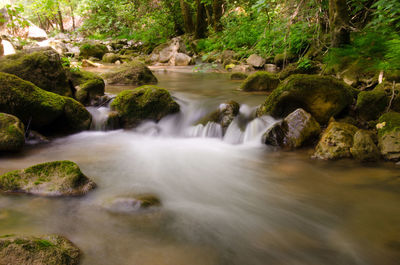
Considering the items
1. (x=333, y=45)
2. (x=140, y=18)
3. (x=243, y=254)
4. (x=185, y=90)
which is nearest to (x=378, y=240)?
(x=243, y=254)

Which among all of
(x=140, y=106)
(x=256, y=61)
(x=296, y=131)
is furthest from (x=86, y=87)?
(x=256, y=61)

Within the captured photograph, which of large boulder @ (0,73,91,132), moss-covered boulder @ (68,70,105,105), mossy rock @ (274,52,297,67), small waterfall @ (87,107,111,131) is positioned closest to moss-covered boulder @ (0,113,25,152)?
large boulder @ (0,73,91,132)

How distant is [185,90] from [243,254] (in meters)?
6.82

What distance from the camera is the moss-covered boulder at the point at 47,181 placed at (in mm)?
2672

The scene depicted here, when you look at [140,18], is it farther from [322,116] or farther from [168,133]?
[322,116]

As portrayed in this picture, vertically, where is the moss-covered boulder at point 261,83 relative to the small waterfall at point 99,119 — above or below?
above

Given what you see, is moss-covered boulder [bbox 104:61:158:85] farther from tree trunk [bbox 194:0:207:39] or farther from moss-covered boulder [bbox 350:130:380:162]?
tree trunk [bbox 194:0:207:39]

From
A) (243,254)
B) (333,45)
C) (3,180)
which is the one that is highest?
(333,45)

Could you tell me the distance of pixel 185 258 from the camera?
1.95 metres

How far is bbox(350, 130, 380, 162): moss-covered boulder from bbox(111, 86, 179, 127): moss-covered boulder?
12.6 ft

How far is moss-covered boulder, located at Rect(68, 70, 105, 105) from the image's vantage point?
6.48 meters

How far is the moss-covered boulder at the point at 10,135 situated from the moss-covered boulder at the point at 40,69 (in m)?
2.10

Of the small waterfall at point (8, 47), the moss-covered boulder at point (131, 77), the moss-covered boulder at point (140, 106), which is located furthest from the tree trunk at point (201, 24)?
the moss-covered boulder at point (140, 106)

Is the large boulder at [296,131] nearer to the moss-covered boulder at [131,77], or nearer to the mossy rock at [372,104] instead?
the mossy rock at [372,104]
